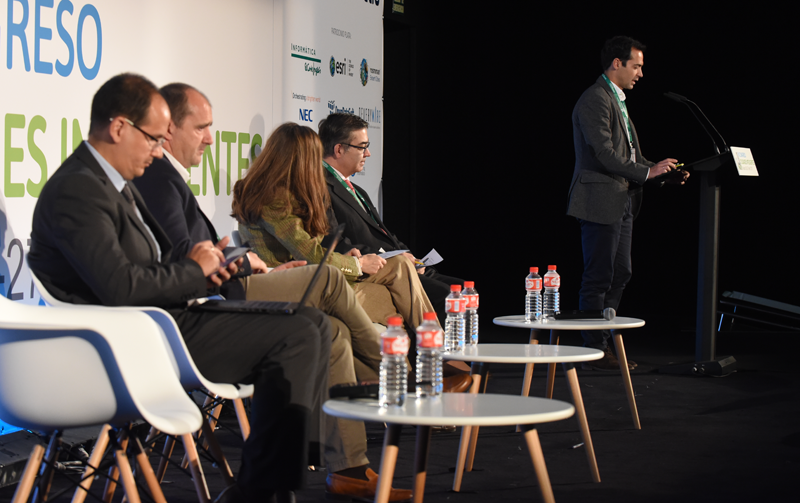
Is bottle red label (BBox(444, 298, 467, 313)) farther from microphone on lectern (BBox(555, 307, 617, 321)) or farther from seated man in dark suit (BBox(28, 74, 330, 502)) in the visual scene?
microphone on lectern (BBox(555, 307, 617, 321))

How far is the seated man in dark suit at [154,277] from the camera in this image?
5.83 feet

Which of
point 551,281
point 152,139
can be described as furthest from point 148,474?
point 551,281

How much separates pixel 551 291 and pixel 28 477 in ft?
7.87

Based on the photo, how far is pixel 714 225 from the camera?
14.2ft

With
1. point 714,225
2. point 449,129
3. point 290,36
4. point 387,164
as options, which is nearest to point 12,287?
point 290,36

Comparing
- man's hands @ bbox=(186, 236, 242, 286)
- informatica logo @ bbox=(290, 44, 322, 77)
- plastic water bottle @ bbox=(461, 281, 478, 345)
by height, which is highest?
informatica logo @ bbox=(290, 44, 322, 77)

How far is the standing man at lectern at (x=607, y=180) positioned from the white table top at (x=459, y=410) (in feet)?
9.34

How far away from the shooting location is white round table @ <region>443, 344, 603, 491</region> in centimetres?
225

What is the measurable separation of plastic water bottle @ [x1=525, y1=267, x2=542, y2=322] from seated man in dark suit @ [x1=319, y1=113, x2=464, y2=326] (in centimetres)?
38

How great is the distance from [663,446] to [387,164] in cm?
408

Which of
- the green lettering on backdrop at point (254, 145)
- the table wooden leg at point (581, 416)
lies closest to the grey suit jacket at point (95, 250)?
the table wooden leg at point (581, 416)

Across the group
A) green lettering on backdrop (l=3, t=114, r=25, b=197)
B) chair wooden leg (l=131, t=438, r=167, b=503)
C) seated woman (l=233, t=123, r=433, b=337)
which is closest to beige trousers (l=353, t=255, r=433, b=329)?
seated woman (l=233, t=123, r=433, b=337)

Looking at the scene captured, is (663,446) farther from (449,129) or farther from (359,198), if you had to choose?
(449,129)

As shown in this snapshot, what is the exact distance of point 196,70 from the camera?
3.63m
